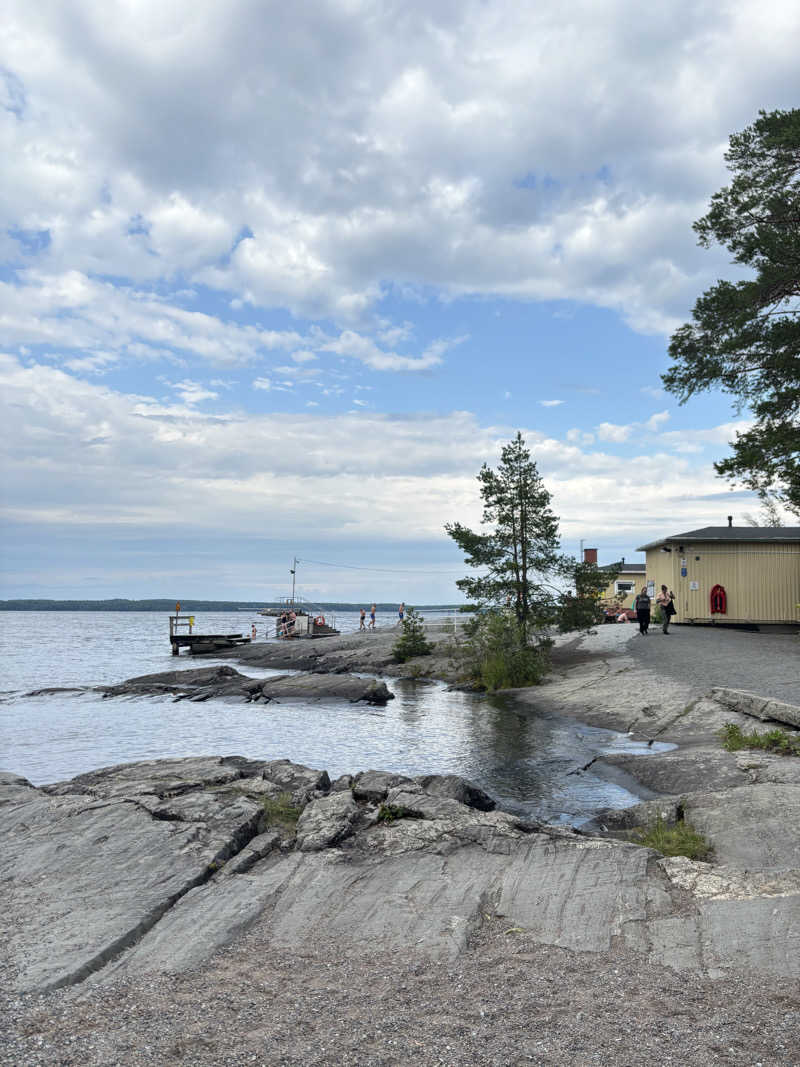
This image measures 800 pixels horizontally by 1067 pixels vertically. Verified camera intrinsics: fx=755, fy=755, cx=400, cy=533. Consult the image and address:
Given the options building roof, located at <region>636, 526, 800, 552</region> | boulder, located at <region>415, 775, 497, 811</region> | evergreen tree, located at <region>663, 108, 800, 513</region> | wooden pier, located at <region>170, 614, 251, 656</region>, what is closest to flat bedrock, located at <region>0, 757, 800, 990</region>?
boulder, located at <region>415, 775, 497, 811</region>

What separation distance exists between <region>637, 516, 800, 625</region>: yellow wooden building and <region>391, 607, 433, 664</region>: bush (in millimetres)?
11962

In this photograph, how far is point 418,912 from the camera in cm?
584

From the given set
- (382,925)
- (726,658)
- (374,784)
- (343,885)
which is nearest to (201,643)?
(726,658)

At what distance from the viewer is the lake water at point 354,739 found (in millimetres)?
12945

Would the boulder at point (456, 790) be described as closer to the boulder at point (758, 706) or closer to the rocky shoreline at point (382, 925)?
the rocky shoreline at point (382, 925)

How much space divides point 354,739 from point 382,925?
43.2 ft

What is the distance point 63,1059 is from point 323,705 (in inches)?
895

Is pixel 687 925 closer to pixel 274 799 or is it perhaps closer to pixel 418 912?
pixel 418 912

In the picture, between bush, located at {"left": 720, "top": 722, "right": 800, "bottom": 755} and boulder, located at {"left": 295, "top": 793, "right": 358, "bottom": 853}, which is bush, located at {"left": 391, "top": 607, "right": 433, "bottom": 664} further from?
boulder, located at {"left": 295, "top": 793, "right": 358, "bottom": 853}

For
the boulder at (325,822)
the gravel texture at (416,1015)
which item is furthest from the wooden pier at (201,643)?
the gravel texture at (416,1015)

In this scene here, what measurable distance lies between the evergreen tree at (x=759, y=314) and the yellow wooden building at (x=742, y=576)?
30.0 ft

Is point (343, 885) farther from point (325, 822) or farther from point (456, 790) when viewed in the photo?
point (456, 790)

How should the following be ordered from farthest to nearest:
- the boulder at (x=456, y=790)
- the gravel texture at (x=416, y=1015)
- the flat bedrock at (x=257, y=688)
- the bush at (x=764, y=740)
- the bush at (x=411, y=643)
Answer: the bush at (x=411, y=643), the flat bedrock at (x=257, y=688), the bush at (x=764, y=740), the boulder at (x=456, y=790), the gravel texture at (x=416, y=1015)

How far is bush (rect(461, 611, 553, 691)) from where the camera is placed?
85.4 feet
